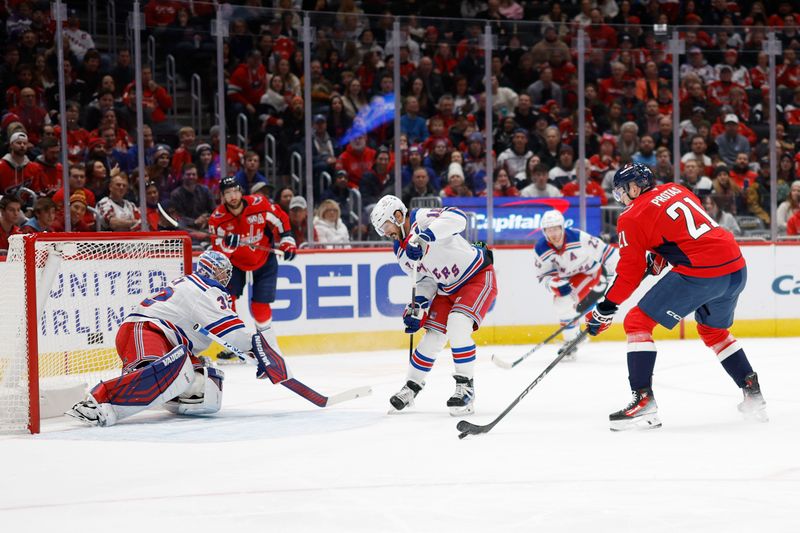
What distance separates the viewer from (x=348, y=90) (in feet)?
26.5

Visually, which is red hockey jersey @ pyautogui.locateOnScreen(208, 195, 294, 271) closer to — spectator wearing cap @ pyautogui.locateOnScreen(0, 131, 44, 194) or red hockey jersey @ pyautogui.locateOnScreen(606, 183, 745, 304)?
spectator wearing cap @ pyautogui.locateOnScreen(0, 131, 44, 194)

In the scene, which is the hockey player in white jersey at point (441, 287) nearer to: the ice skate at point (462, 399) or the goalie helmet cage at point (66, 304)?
the ice skate at point (462, 399)

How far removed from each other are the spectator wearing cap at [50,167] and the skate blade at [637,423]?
424 centimetres

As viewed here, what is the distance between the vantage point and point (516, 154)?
335 inches

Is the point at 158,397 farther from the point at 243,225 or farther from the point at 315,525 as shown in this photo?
the point at 243,225

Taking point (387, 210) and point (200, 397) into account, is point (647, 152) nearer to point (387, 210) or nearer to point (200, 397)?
point (387, 210)

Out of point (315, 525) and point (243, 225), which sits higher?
point (243, 225)

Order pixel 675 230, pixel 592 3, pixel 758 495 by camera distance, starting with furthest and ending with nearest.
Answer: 1. pixel 592 3
2. pixel 675 230
3. pixel 758 495

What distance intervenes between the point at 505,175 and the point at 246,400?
3.62 meters

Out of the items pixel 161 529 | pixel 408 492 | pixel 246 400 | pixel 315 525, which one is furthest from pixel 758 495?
pixel 246 400

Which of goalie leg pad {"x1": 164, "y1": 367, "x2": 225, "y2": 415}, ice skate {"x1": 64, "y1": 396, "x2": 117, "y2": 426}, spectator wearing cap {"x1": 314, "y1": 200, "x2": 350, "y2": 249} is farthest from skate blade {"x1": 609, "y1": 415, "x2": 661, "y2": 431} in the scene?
spectator wearing cap {"x1": 314, "y1": 200, "x2": 350, "y2": 249}

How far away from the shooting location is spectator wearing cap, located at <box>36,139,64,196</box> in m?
6.84

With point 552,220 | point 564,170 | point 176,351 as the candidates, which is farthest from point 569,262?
point 176,351

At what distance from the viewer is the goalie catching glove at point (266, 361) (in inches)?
179
